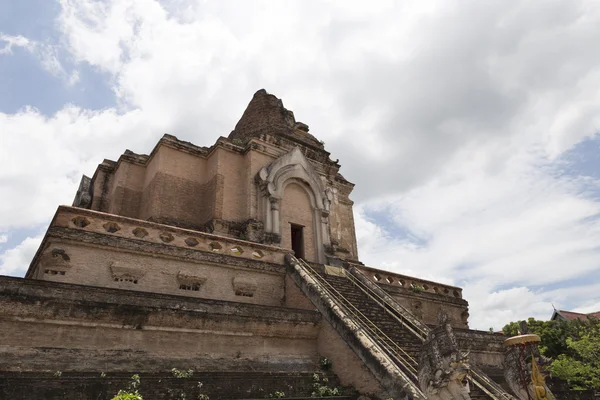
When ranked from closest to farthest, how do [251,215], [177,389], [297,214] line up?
[177,389] → [251,215] → [297,214]

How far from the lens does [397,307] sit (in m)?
13.0

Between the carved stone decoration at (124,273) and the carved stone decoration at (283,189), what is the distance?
255 inches

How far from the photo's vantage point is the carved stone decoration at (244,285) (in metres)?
12.2

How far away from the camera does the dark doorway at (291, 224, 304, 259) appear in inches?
718

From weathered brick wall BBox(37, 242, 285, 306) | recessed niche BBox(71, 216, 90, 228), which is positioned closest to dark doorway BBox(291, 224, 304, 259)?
weathered brick wall BBox(37, 242, 285, 306)

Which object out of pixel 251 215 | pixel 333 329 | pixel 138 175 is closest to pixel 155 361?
pixel 333 329

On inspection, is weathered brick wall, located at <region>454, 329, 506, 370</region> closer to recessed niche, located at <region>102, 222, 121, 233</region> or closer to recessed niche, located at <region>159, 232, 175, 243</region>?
recessed niche, located at <region>159, 232, 175, 243</region>

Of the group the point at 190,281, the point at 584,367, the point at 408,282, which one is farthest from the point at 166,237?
the point at 584,367

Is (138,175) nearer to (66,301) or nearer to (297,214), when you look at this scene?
(297,214)

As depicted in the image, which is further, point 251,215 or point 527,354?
point 251,215

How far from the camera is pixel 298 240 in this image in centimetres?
1842

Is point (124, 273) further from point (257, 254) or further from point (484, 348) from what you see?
point (484, 348)

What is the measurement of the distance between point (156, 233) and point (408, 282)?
405 inches

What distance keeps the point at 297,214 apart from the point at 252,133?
550cm
